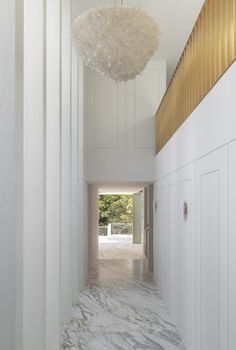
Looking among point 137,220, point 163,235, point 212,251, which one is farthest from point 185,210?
point 137,220

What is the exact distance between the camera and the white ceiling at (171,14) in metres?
7.90

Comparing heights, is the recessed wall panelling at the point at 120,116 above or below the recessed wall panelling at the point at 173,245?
above

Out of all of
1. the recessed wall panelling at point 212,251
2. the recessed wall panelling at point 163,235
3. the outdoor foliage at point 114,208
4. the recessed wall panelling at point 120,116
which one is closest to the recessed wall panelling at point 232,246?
the recessed wall panelling at point 212,251

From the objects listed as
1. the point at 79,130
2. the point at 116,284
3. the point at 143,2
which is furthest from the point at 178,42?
the point at 116,284

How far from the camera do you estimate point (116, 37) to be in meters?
5.37

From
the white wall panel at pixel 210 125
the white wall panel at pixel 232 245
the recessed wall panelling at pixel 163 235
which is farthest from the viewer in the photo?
the recessed wall panelling at pixel 163 235

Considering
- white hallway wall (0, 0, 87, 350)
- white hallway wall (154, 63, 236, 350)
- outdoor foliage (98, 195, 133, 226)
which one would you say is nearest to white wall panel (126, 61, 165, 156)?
white hallway wall (154, 63, 236, 350)

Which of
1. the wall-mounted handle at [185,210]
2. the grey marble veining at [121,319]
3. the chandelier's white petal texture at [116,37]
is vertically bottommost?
the grey marble veining at [121,319]

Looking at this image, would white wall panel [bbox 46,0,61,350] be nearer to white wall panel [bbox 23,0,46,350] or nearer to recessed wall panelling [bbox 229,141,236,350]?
white wall panel [bbox 23,0,46,350]

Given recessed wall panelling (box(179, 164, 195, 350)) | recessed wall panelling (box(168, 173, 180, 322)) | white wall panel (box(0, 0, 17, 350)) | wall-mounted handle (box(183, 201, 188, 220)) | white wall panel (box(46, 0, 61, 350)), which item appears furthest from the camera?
recessed wall panelling (box(168, 173, 180, 322))

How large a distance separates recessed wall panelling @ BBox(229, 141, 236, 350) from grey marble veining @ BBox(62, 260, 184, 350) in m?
2.67

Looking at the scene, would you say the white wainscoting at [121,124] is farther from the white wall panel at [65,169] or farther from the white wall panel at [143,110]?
the white wall panel at [65,169]

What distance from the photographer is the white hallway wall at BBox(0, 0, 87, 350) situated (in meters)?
1.56

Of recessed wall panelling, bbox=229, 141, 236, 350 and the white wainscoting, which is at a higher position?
the white wainscoting
